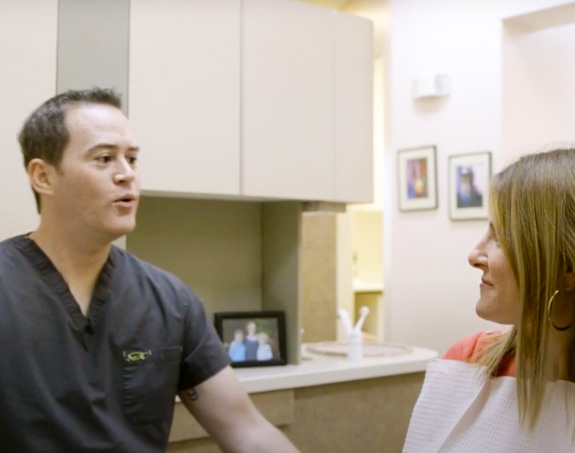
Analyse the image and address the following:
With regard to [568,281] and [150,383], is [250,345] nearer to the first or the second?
[150,383]

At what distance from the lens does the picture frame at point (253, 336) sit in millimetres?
2352

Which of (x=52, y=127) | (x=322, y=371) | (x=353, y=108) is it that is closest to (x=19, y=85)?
(x=52, y=127)

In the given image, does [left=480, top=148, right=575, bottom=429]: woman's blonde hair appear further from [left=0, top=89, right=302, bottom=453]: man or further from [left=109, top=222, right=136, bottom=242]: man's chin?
[left=109, top=222, right=136, bottom=242]: man's chin

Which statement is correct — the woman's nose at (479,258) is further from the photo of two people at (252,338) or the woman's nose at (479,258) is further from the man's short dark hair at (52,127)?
the photo of two people at (252,338)

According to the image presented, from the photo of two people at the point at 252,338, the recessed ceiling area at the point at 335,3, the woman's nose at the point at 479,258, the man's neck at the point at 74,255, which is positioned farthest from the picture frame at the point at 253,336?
the recessed ceiling area at the point at 335,3

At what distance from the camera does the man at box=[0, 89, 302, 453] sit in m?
1.40

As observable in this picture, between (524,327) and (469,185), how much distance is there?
2.34 metres

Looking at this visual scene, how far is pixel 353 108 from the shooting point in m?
2.48

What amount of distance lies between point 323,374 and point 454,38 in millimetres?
1976

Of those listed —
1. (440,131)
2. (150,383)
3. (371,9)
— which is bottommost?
(150,383)

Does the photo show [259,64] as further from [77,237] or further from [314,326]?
[314,326]

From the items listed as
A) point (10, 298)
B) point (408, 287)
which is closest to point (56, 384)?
point (10, 298)

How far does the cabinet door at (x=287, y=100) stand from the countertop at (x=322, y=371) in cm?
55

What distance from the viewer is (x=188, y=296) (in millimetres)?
1646
